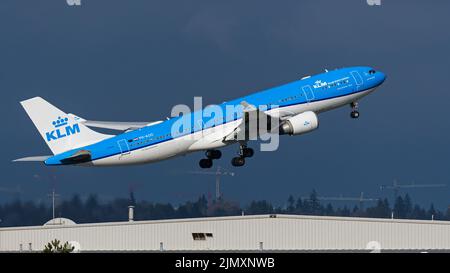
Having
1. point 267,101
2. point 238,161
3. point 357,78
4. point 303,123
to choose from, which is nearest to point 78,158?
point 238,161

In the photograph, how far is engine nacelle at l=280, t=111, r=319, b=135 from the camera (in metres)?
58.3

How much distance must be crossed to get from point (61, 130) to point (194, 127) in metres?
8.18

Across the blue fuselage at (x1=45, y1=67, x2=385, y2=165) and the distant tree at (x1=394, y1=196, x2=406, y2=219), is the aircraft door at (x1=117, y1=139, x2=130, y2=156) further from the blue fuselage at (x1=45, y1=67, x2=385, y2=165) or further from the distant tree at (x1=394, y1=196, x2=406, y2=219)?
the distant tree at (x1=394, y1=196, x2=406, y2=219)

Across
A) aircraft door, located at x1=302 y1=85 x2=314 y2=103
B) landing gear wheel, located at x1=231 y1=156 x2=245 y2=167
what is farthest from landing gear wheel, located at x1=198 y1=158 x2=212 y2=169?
aircraft door, located at x1=302 y1=85 x2=314 y2=103

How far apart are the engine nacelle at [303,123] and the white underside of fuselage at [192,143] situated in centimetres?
55

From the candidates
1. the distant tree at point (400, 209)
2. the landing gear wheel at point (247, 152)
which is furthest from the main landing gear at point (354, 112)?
the distant tree at point (400, 209)

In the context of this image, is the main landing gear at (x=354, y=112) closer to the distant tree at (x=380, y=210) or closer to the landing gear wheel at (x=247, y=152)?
the landing gear wheel at (x=247, y=152)

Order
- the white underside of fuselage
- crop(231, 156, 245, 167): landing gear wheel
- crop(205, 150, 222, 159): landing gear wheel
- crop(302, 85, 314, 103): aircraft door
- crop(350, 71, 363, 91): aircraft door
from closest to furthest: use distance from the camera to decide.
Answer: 1. the white underside of fuselage
2. crop(302, 85, 314, 103): aircraft door
3. crop(231, 156, 245, 167): landing gear wheel
4. crop(205, 150, 222, 159): landing gear wheel
5. crop(350, 71, 363, 91): aircraft door

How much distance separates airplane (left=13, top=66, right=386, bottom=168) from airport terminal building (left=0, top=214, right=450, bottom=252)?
9.11m

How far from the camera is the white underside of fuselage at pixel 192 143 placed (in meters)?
54.6

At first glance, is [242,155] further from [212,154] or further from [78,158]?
[78,158]

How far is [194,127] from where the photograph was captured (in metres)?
56.6

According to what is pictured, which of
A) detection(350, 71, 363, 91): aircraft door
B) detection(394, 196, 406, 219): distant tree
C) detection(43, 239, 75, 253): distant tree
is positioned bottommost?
detection(43, 239, 75, 253): distant tree
